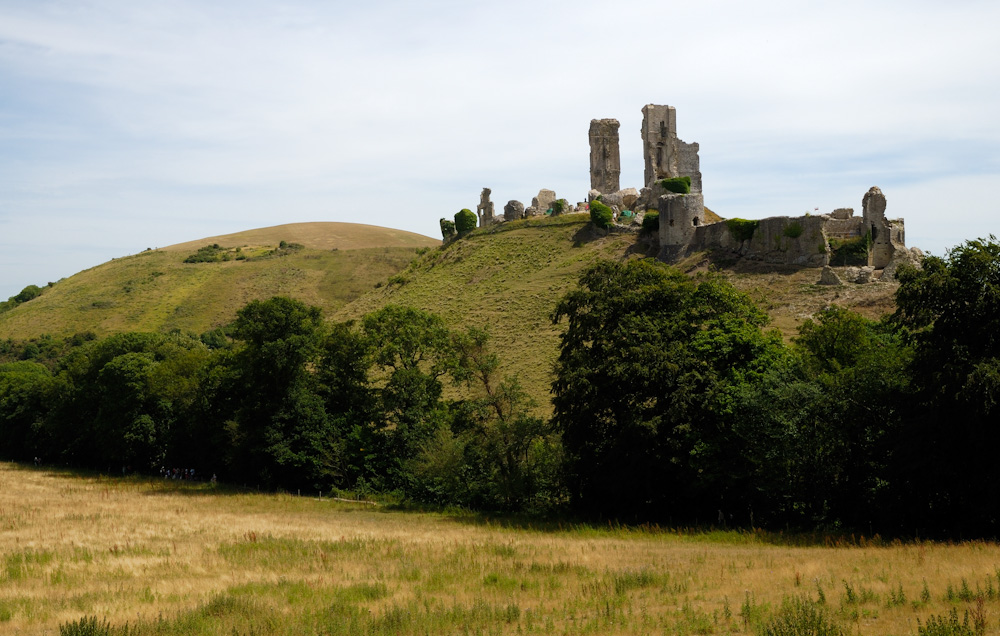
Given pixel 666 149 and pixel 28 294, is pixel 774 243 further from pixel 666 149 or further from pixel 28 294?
pixel 28 294

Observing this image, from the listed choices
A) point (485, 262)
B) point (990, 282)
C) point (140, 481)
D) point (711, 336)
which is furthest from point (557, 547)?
point (485, 262)

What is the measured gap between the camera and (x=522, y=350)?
55312 millimetres

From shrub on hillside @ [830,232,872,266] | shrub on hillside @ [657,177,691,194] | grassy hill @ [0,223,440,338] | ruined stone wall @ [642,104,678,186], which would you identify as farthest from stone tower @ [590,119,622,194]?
grassy hill @ [0,223,440,338]

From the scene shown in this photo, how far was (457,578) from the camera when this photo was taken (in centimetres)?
1814

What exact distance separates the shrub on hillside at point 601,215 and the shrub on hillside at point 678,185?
15.5 ft

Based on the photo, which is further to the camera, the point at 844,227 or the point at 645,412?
the point at 844,227

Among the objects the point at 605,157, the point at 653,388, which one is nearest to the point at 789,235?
the point at 605,157

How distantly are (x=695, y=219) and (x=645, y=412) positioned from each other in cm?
3921

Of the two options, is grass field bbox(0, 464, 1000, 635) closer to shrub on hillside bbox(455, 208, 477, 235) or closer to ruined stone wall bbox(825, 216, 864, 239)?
ruined stone wall bbox(825, 216, 864, 239)

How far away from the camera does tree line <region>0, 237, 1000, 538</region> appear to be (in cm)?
2202

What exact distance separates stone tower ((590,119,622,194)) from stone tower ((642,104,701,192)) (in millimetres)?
4967

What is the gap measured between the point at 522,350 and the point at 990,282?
35.3 metres

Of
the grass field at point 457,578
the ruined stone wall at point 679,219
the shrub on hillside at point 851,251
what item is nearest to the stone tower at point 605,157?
the ruined stone wall at point 679,219

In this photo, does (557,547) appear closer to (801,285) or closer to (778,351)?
(778,351)
